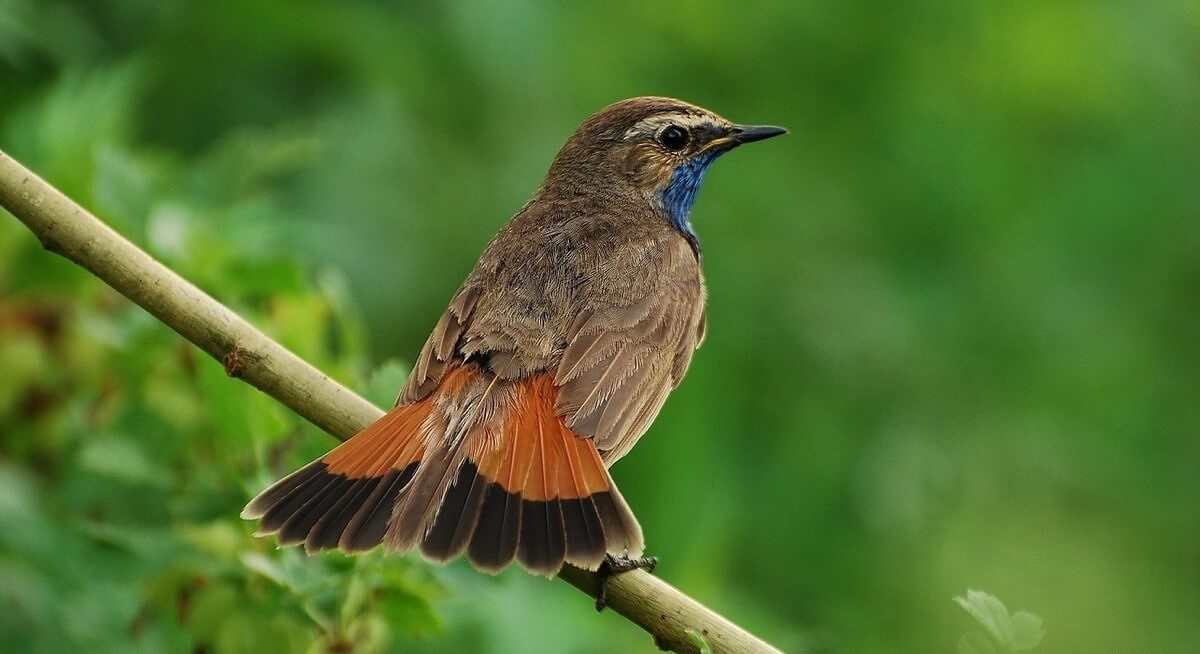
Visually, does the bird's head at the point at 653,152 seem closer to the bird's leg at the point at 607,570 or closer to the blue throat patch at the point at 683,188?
the blue throat patch at the point at 683,188

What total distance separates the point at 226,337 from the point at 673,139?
227 centimetres

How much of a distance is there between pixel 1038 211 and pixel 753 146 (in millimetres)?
1349

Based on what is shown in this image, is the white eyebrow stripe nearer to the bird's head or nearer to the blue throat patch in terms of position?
the bird's head

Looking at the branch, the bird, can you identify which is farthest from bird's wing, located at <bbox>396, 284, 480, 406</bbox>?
the branch

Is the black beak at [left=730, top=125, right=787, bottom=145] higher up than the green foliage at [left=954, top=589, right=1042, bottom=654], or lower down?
higher up

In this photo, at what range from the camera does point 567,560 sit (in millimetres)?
3307

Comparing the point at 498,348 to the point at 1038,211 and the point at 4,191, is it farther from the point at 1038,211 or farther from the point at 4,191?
the point at 1038,211

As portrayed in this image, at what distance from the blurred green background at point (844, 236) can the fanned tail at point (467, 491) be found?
1168mm

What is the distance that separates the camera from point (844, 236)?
22.7ft

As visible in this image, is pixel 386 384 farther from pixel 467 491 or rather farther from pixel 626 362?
pixel 626 362

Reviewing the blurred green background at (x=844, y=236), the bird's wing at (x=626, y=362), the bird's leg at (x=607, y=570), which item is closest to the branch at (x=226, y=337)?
the bird's leg at (x=607, y=570)

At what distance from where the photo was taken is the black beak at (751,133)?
495 cm

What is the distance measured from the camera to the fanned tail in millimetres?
3365

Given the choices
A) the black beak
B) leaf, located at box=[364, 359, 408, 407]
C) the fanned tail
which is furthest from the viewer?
the black beak
